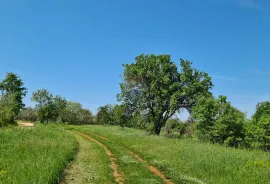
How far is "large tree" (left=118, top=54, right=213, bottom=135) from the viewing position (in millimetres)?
40250

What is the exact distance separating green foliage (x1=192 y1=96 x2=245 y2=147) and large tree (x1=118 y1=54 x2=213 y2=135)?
520 cm

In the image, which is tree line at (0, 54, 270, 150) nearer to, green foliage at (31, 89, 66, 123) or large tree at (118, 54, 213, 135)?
large tree at (118, 54, 213, 135)

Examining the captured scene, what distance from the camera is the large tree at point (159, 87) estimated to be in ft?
132

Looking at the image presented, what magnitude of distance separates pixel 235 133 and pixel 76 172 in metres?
27.2

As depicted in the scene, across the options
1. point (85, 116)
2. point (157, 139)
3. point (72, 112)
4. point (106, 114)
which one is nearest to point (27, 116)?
point (72, 112)

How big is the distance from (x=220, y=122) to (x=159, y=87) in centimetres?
1239

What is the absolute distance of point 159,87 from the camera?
4141 cm

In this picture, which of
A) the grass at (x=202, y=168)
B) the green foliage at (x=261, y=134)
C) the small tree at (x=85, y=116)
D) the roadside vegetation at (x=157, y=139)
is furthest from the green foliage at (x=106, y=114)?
the grass at (x=202, y=168)

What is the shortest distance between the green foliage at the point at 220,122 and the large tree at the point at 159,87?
5205 mm

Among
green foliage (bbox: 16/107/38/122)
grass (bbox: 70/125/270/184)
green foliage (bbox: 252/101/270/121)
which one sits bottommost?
grass (bbox: 70/125/270/184)

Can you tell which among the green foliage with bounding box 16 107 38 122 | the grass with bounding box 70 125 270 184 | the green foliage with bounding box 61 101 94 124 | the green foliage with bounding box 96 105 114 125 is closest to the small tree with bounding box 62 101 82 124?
the green foliage with bounding box 61 101 94 124

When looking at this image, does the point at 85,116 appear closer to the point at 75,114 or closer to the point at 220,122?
the point at 75,114

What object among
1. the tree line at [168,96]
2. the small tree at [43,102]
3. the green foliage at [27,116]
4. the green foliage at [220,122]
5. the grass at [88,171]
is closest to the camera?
the grass at [88,171]

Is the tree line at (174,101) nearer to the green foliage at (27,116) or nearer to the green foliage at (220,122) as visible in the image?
the green foliage at (220,122)
